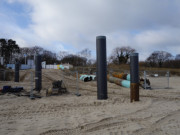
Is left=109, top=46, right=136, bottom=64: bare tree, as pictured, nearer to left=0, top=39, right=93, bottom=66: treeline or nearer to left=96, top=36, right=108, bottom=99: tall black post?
left=0, top=39, right=93, bottom=66: treeline

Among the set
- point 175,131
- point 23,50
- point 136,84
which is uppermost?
point 23,50

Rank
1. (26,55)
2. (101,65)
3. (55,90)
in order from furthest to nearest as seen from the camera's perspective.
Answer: (26,55)
(55,90)
(101,65)

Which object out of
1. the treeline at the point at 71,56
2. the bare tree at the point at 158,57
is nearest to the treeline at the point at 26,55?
the treeline at the point at 71,56

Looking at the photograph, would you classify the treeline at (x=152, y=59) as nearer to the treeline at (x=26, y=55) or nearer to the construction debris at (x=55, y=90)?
the treeline at (x=26, y=55)

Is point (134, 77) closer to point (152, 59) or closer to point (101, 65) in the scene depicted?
point (101, 65)

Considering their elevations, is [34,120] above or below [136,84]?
below

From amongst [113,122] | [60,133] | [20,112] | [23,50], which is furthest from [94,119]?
[23,50]

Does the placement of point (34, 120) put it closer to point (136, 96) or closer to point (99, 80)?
point (99, 80)

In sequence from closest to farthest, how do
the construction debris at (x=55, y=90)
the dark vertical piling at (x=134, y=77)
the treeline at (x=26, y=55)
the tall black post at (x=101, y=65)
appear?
the dark vertical piling at (x=134, y=77) → the tall black post at (x=101, y=65) → the construction debris at (x=55, y=90) → the treeline at (x=26, y=55)

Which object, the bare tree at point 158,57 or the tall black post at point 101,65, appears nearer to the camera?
the tall black post at point 101,65

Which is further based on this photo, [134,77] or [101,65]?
[101,65]

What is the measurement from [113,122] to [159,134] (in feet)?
4.66

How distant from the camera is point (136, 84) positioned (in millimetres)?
8336

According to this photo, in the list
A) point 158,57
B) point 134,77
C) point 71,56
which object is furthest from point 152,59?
point 134,77
